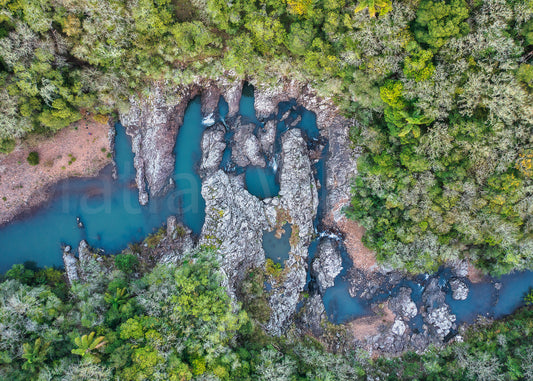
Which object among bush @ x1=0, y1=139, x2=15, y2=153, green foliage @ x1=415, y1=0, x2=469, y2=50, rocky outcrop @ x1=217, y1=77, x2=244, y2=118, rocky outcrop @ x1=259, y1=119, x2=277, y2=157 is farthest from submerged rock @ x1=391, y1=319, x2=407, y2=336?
bush @ x1=0, y1=139, x2=15, y2=153

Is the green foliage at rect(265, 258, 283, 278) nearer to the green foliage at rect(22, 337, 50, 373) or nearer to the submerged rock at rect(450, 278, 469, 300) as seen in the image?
the submerged rock at rect(450, 278, 469, 300)

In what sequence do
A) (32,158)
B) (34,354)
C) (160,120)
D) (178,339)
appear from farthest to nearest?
(32,158) → (160,120) → (178,339) → (34,354)

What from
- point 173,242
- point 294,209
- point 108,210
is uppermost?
point 108,210

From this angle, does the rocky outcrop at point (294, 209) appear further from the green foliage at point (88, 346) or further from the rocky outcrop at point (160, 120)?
the green foliage at point (88, 346)

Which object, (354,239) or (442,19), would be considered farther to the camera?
(354,239)

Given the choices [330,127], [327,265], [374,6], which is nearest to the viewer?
[374,6]

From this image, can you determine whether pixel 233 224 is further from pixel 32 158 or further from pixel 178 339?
pixel 32 158

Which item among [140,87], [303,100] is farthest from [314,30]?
[140,87]

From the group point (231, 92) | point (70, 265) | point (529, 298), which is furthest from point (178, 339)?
point (529, 298)
